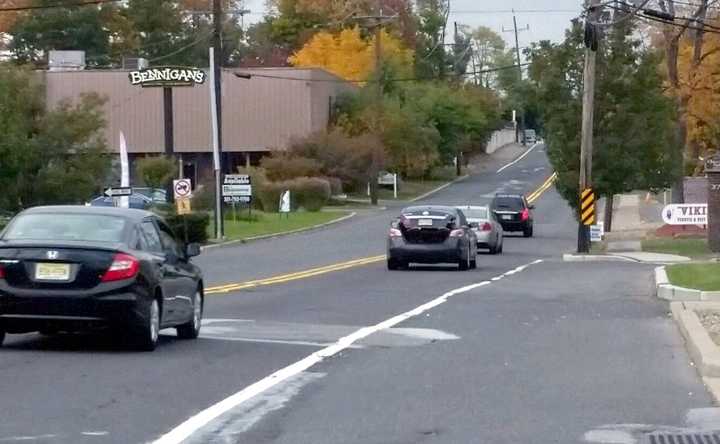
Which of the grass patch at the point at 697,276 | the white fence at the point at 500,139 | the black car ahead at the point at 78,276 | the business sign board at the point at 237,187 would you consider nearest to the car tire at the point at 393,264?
the grass patch at the point at 697,276

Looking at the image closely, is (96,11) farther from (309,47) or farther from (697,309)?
(697,309)

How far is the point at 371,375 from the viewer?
45.9 ft

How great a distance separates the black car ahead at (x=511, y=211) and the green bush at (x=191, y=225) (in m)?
14.5

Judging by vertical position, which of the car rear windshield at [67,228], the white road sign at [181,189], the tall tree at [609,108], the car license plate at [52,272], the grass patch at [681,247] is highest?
the tall tree at [609,108]

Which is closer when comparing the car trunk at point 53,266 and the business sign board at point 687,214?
the car trunk at point 53,266

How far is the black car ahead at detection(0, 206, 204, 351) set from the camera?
14734 millimetres

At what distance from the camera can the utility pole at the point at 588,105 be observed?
41969 millimetres

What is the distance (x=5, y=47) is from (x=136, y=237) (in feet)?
323

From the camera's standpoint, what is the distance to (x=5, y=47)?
110 meters

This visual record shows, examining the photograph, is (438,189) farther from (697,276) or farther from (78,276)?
(78,276)

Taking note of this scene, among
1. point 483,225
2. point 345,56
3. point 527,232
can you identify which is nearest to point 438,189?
point 345,56

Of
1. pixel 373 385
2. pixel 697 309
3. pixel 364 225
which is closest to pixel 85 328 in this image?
pixel 373 385

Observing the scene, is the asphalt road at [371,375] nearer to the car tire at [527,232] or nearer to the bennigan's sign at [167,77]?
the bennigan's sign at [167,77]

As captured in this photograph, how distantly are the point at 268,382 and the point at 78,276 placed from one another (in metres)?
2.58
